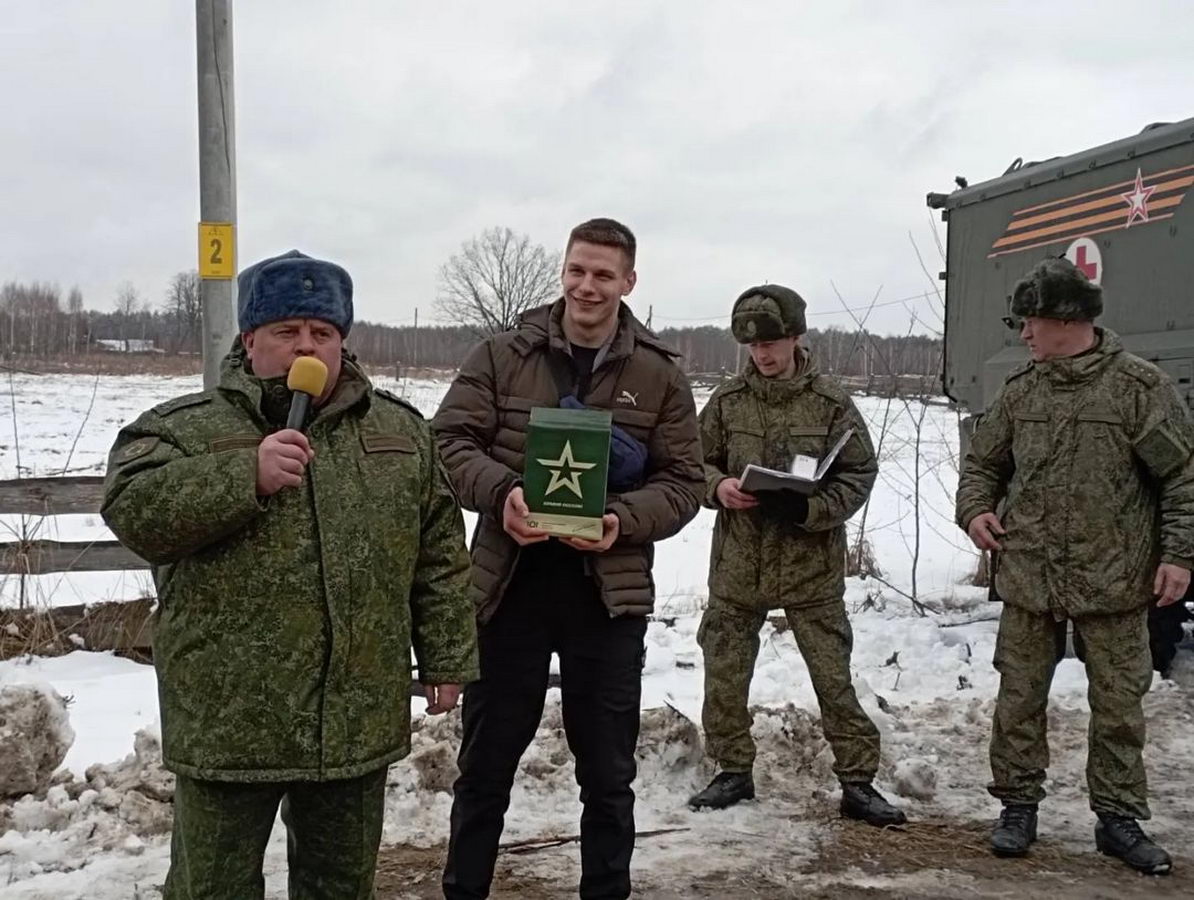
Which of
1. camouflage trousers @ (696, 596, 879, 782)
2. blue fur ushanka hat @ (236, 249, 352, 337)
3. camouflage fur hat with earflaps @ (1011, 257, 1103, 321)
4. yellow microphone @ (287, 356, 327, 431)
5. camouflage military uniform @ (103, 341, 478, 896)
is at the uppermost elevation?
camouflage fur hat with earflaps @ (1011, 257, 1103, 321)

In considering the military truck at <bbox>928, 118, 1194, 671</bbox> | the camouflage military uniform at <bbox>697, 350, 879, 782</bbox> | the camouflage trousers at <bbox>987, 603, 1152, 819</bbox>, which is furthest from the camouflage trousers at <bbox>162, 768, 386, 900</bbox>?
the military truck at <bbox>928, 118, 1194, 671</bbox>

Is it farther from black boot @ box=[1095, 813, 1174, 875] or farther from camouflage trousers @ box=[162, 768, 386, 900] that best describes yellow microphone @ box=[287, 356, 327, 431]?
black boot @ box=[1095, 813, 1174, 875]

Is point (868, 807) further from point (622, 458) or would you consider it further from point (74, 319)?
point (74, 319)

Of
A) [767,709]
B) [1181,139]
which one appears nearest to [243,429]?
[767,709]

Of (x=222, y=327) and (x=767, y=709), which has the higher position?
(x=222, y=327)

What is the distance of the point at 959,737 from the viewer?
5066mm

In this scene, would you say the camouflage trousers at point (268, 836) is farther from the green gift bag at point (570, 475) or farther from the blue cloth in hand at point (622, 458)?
the blue cloth in hand at point (622, 458)

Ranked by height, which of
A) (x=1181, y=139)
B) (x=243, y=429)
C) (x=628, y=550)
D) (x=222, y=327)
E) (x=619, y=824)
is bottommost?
(x=619, y=824)

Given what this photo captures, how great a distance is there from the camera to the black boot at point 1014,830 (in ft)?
12.3

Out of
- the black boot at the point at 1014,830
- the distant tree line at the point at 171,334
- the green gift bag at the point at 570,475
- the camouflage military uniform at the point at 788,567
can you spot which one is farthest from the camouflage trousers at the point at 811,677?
the distant tree line at the point at 171,334

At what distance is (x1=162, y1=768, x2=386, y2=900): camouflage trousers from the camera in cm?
227

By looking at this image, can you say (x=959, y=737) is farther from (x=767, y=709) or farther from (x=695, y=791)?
(x=695, y=791)

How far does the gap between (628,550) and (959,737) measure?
2.80 metres

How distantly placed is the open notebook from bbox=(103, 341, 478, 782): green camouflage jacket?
1.72m
